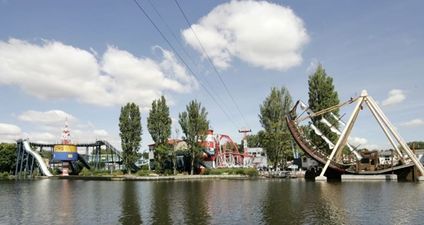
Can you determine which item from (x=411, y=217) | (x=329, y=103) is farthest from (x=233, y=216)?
(x=329, y=103)

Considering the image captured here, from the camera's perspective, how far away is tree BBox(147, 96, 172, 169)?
8838 cm

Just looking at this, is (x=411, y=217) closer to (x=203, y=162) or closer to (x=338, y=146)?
(x=338, y=146)

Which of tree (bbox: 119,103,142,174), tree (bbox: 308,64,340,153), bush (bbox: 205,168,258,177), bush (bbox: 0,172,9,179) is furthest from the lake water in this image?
bush (bbox: 0,172,9,179)

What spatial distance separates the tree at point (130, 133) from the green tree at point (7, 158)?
5332 cm

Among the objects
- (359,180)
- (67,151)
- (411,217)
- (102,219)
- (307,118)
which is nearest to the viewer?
(411,217)

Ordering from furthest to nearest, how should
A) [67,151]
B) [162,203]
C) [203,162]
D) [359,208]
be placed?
1. [67,151]
2. [203,162]
3. [162,203]
4. [359,208]

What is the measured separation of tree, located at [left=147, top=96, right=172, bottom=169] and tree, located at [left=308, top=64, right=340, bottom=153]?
33899mm

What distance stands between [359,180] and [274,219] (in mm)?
43021

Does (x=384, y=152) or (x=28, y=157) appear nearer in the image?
(x=384, y=152)

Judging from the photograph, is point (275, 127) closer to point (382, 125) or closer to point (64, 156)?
point (382, 125)

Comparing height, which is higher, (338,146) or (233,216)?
(338,146)

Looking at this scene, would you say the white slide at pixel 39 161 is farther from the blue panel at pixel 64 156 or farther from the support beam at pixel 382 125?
the support beam at pixel 382 125

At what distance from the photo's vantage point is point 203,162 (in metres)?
102

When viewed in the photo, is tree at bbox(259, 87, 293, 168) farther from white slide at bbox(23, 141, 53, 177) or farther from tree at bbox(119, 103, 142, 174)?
white slide at bbox(23, 141, 53, 177)
